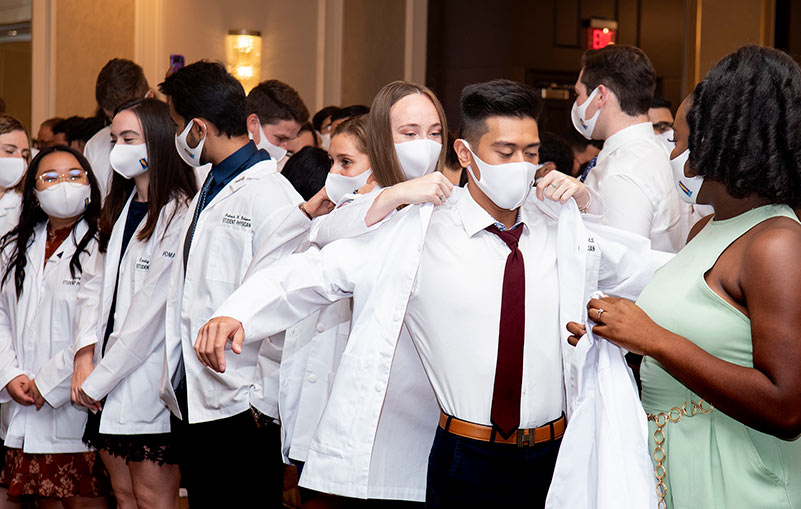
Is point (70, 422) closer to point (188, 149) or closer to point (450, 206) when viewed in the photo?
point (188, 149)

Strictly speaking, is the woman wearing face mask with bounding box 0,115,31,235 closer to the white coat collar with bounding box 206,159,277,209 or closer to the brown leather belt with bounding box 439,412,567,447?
the white coat collar with bounding box 206,159,277,209

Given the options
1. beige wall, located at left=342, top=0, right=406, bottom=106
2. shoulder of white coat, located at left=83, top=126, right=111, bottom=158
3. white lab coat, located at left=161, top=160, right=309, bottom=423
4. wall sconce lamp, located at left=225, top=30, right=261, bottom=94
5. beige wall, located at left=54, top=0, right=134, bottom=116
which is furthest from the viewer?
beige wall, located at left=342, top=0, right=406, bottom=106

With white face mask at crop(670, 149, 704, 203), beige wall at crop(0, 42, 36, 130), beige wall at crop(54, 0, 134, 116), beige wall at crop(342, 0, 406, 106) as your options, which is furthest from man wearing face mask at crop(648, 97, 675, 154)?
beige wall at crop(0, 42, 36, 130)

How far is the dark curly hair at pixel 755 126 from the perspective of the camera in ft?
5.86

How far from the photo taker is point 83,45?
7.58 m

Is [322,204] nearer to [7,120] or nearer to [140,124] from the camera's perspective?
[140,124]

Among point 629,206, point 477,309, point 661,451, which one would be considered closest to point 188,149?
point 477,309

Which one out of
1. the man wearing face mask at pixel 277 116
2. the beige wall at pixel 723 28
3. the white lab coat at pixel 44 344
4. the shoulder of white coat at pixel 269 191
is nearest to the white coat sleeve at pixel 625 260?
the shoulder of white coat at pixel 269 191

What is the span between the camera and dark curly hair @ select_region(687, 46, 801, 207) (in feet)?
5.86

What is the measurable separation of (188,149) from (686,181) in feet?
5.68

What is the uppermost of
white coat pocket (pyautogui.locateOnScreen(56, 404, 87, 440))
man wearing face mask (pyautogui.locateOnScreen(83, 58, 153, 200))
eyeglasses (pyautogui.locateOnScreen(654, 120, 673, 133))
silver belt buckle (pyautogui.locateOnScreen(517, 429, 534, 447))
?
man wearing face mask (pyautogui.locateOnScreen(83, 58, 153, 200))

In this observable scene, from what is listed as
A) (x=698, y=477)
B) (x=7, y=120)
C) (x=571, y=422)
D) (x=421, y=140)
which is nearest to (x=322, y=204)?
(x=421, y=140)

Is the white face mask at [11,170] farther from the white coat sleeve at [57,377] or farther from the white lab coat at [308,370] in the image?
the white lab coat at [308,370]

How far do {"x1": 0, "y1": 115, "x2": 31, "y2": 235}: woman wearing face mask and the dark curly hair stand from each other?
3.54 meters
